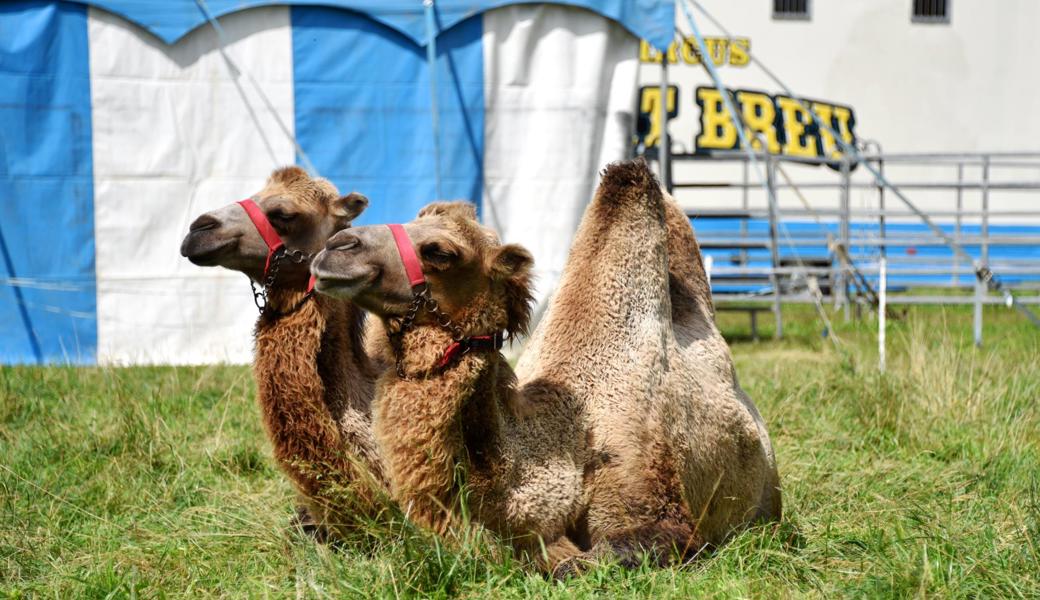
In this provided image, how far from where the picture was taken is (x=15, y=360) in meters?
8.37

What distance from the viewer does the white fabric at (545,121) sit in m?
8.71

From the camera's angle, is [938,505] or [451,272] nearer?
[451,272]

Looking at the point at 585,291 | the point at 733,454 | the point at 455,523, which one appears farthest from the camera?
the point at 733,454

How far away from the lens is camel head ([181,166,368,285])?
13.1ft

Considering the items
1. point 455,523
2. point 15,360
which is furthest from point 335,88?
point 455,523

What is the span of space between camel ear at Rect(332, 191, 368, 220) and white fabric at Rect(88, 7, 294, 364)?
4.42 meters

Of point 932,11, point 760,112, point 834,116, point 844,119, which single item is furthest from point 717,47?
point 932,11

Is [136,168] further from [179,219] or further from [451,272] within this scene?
[451,272]

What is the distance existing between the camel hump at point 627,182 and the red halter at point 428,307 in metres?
0.81

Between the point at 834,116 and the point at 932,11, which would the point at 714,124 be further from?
the point at 932,11

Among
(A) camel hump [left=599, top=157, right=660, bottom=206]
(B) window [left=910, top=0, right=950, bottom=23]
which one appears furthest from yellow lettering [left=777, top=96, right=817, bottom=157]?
(A) camel hump [left=599, top=157, right=660, bottom=206]

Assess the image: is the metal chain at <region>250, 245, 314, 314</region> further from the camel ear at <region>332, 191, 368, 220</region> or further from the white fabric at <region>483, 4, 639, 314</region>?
the white fabric at <region>483, 4, 639, 314</region>

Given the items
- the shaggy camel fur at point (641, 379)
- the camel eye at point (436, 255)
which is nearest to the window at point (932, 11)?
the shaggy camel fur at point (641, 379)

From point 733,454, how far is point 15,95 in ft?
21.1
